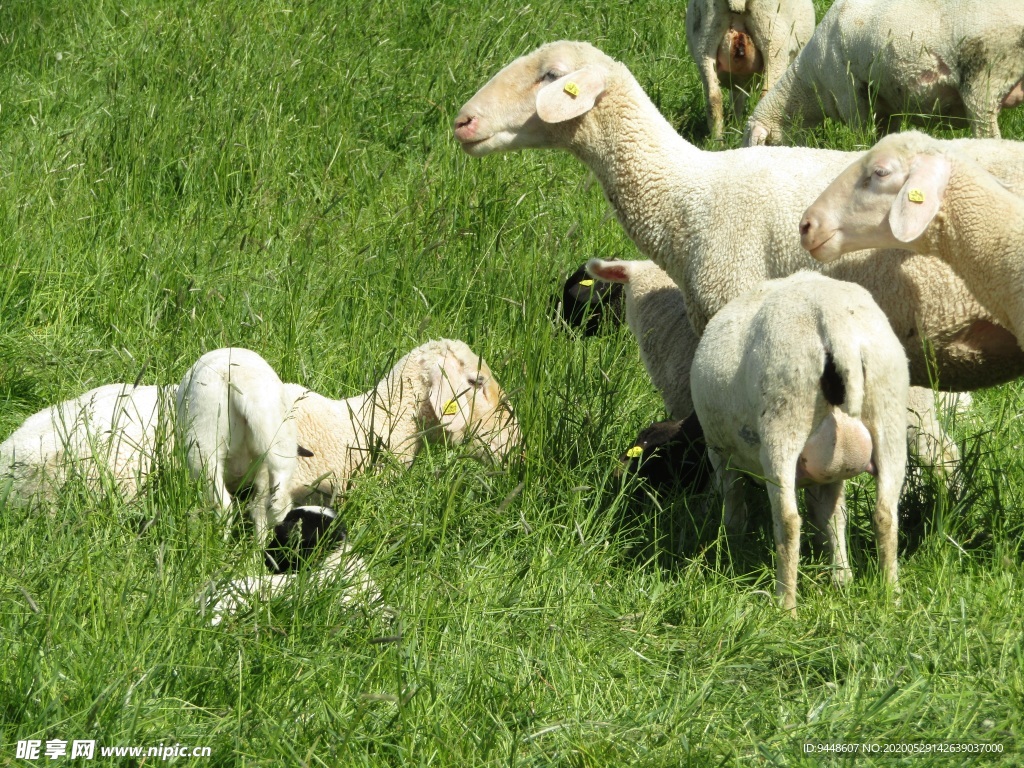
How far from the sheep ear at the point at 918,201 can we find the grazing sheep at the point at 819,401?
0.35 m

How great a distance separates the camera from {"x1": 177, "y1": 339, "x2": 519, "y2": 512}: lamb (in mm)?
4000

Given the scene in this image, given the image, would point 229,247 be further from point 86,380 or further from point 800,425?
point 800,425

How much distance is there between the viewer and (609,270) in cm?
561

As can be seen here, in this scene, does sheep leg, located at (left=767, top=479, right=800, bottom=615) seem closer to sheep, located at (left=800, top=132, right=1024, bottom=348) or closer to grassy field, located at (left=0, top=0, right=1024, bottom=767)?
grassy field, located at (left=0, top=0, right=1024, bottom=767)

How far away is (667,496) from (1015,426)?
1.57 metres

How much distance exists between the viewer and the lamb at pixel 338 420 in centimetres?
400

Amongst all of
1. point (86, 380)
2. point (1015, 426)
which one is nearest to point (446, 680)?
point (86, 380)

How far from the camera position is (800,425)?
3.63m

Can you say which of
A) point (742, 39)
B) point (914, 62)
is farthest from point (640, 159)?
point (742, 39)

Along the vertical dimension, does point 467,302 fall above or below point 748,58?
below

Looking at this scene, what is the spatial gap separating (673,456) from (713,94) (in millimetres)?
5083

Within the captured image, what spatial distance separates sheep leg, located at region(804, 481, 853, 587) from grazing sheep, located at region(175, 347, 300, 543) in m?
1.70

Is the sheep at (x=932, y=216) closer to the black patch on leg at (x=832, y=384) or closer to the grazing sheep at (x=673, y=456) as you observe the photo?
the black patch on leg at (x=832, y=384)

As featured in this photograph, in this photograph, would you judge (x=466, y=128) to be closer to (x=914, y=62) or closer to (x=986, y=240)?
(x=986, y=240)
